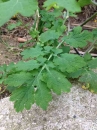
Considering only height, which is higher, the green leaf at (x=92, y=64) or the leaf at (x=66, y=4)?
the leaf at (x=66, y=4)

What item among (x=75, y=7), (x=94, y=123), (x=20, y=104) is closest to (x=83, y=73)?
(x=94, y=123)

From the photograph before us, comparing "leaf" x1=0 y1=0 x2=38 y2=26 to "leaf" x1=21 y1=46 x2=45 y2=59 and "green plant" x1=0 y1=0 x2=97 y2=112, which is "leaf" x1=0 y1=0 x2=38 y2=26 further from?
"leaf" x1=21 y1=46 x2=45 y2=59

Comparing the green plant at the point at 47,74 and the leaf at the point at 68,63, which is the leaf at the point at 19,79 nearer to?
the green plant at the point at 47,74

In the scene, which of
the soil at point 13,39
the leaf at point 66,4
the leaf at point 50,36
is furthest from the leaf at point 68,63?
the soil at point 13,39

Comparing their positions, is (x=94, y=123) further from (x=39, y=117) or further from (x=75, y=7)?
(x=75, y=7)

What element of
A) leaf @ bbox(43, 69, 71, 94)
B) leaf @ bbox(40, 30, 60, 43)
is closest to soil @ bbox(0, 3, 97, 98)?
leaf @ bbox(40, 30, 60, 43)

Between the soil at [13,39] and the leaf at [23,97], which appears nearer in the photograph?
the leaf at [23,97]

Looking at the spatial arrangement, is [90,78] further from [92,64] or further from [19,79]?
[19,79]

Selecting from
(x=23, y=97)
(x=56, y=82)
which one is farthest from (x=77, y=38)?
(x=23, y=97)
